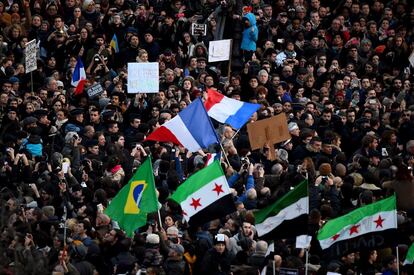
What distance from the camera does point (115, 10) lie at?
42.2m

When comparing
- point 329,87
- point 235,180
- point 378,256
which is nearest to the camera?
point 378,256

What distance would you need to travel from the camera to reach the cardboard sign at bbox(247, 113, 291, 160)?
1382 inches

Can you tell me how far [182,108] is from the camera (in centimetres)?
3697

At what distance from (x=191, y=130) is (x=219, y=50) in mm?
7464

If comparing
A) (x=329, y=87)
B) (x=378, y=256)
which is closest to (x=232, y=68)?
(x=329, y=87)

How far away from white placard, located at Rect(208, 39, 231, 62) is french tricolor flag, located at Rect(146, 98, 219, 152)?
23.0 ft

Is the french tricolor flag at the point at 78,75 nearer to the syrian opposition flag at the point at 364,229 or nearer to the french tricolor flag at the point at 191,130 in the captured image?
the french tricolor flag at the point at 191,130

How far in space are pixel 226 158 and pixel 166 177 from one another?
1023 millimetres

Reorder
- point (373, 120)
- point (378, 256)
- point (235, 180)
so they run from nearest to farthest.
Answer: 1. point (378, 256)
2. point (235, 180)
3. point (373, 120)

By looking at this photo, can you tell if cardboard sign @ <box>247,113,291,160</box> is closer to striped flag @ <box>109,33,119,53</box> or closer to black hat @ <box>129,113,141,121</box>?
black hat @ <box>129,113,141,121</box>

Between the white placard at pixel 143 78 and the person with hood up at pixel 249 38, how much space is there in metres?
3.45

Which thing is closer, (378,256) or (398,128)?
(378,256)

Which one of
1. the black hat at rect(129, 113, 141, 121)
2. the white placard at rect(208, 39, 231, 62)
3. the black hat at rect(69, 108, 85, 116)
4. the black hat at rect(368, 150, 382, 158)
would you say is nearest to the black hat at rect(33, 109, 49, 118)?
the black hat at rect(69, 108, 85, 116)

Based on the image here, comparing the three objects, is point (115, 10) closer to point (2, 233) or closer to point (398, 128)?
point (398, 128)
